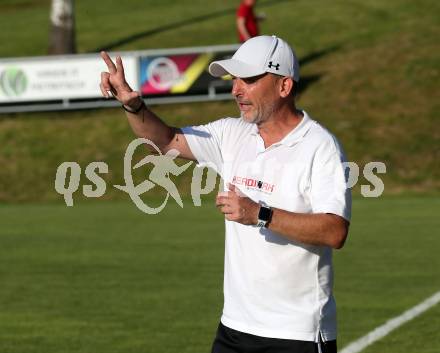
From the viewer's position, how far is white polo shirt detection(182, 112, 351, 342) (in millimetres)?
5957

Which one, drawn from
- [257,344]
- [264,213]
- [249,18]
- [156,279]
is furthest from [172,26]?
[264,213]

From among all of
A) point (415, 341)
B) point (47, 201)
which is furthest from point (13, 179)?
point (415, 341)

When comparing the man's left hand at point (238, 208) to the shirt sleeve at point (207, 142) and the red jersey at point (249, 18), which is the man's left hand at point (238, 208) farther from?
the red jersey at point (249, 18)

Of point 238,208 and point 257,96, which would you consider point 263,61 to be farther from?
point 238,208

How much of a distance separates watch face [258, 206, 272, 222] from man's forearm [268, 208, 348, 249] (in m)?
0.02

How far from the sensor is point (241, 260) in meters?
6.14

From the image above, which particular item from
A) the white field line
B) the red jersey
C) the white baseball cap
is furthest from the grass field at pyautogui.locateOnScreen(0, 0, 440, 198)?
the white baseball cap

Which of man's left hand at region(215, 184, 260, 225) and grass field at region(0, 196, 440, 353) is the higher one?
man's left hand at region(215, 184, 260, 225)

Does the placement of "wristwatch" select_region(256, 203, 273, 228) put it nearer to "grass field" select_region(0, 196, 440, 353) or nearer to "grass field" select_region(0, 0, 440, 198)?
"grass field" select_region(0, 196, 440, 353)

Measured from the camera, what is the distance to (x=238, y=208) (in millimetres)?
5582

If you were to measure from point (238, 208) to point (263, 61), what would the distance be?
2.80ft

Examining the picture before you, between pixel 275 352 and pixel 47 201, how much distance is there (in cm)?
2217

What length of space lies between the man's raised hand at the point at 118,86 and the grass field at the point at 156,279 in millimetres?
4650

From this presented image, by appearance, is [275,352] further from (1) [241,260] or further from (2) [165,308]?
(2) [165,308]
